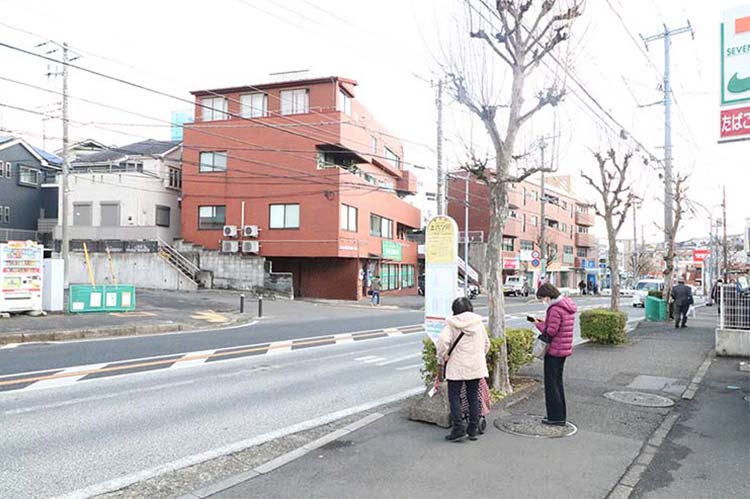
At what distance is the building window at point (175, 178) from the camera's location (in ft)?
120

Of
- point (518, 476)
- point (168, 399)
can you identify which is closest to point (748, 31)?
point (518, 476)

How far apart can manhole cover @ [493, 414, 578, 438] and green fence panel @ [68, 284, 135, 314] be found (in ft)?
52.9

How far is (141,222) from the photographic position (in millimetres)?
34156

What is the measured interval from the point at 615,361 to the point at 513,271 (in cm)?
4606

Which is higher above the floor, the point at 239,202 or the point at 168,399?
the point at 239,202

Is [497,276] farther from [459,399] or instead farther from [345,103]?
[345,103]

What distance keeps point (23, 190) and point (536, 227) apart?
4794cm

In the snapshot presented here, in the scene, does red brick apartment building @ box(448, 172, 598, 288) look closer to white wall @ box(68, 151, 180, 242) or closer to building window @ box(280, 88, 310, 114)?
building window @ box(280, 88, 310, 114)

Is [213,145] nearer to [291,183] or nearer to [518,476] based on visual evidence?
[291,183]

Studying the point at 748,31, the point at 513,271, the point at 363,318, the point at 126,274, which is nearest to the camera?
the point at 748,31

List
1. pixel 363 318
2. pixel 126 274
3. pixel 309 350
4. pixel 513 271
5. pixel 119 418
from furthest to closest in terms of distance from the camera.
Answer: pixel 513 271 < pixel 126 274 < pixel 363 318 < pixel 309 350 < pixel 119 418

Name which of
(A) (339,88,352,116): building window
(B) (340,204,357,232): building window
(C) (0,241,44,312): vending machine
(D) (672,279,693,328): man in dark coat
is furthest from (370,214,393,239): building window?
(C) (0,241,44,312): vending machine

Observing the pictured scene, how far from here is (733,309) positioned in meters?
11.8

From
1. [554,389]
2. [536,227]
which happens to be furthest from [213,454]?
[536,227]
